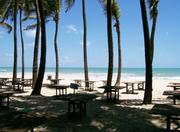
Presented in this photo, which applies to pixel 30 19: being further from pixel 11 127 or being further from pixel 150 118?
pixel 11 127

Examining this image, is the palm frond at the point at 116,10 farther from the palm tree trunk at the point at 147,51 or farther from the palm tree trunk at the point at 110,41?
the palm tree trunk at the point at 147,51

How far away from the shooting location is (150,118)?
33.1ft

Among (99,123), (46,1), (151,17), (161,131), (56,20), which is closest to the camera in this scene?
(161,131)

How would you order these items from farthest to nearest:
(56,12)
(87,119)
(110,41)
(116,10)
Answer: (56,12) → (116,10) → (110,41) → (87,119)

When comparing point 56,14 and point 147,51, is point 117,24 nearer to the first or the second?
point 56,14

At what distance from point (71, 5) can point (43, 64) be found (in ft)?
28.6

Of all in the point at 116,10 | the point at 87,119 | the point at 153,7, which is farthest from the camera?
the point at 116,10

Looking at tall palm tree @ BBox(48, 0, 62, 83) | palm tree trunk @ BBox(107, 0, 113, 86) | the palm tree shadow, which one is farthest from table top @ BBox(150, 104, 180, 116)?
tall palm tree @ BBox(48, 0, 62, 83)

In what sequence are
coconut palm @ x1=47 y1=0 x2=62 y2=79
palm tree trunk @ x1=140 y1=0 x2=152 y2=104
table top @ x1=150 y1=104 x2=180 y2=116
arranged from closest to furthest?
table top @ x1=150 y1=104 x2=180 y2=116, palm tree trunk @ x1=140 y1=0 x2=152 y2=104, coconut palm @ x1=47 y1=0 x2=62 y2=79

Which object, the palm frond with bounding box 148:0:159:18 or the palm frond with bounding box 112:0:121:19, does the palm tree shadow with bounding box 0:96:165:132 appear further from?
the palm frond with bounding box 112:0:121:19

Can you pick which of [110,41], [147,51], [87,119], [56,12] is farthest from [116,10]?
[87,119]

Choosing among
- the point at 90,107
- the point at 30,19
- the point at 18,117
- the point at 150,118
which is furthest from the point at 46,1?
the point at 18,117

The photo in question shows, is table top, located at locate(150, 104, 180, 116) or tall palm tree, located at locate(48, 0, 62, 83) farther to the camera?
tall palm tree, located at locate(48, 0, 62, 83)

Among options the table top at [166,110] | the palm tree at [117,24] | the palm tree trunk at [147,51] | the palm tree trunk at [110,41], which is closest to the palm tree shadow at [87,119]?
the table top at [166,110]
